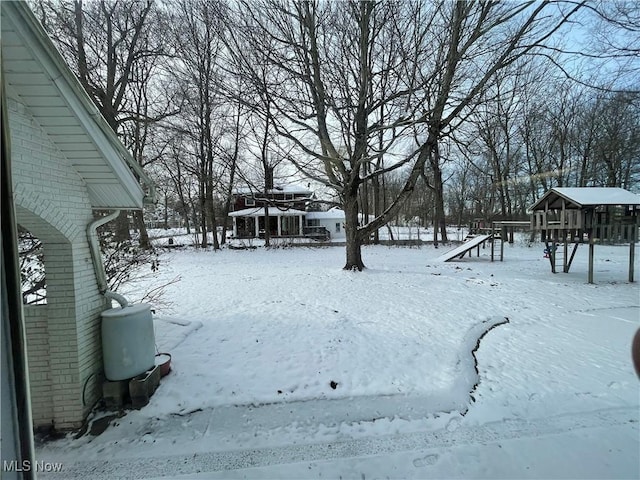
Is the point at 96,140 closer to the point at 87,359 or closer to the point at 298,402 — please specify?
the point at 87,359

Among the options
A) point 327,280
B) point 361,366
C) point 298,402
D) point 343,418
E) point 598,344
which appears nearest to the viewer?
point 343,418

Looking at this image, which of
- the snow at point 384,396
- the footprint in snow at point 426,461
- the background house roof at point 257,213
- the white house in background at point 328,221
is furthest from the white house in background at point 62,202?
the white house in background at point 328,221

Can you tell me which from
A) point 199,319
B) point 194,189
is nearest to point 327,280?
point 199,319

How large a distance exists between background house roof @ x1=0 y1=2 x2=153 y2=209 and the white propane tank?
1.29m

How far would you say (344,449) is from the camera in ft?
8.16

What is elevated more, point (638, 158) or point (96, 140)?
point (638, 158)

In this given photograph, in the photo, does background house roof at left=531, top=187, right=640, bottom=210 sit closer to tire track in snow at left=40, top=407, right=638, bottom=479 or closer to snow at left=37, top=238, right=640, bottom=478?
snow at left=37, top=238, right=640, bottom=478

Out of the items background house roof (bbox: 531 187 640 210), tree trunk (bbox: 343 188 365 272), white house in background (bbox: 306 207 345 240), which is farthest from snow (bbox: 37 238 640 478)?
white house in background (bbox: 306 207 345 240)

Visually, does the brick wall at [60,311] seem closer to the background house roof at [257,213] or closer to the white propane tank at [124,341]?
the white propane tank at [124,341]

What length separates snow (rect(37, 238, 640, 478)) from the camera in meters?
2.34

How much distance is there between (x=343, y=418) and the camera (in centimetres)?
287

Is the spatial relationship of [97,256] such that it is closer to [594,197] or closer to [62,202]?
[62,202]

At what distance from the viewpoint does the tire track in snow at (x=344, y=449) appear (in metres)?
2.30

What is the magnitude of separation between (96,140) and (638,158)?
80.2 feet
